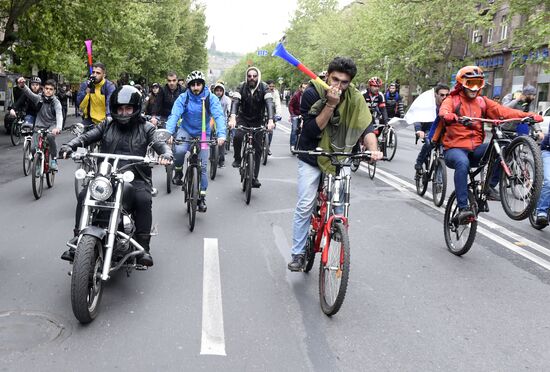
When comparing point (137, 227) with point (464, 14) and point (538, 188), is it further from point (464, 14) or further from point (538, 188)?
point (464, 14)

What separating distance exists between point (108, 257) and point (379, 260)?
9.46ft

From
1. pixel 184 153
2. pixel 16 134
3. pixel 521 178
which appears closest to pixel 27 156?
pixel 184 153

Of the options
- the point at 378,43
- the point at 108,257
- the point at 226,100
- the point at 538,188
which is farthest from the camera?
the point at 378,43

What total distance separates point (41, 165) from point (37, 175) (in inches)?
8.3

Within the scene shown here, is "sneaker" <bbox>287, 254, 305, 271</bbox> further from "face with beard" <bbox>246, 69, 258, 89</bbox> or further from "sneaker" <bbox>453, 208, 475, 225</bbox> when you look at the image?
"face with beard" <bbox>246, 69, 258, 89</bbox>

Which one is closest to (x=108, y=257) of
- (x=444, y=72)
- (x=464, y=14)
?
(x=464, y=14)

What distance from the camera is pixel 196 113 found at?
794 centimetres

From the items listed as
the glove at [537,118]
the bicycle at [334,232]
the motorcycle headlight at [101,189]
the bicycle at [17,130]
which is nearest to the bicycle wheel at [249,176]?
the bicycle at [334,232]

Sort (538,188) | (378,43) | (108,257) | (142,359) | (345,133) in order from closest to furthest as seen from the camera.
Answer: (142,359)
(108,257)
(345,133)
(538,188)
(378,43)

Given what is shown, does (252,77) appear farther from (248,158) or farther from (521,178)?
(521,178)

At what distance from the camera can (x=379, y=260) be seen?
5.97m

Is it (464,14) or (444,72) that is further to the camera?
(444,72)

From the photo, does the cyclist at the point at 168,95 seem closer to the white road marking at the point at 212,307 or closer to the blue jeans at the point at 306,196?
the white road marking at the point at 212,307

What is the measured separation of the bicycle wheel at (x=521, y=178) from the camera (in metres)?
5.68
